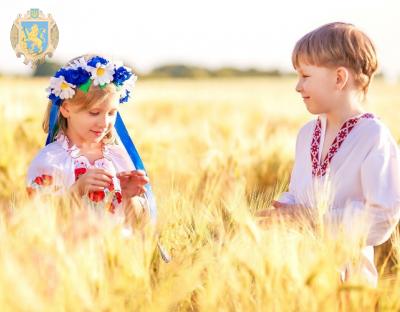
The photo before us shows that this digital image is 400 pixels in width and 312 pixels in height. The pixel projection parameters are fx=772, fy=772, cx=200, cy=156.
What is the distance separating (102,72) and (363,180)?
0.91m

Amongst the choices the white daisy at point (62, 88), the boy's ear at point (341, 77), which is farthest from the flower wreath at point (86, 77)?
the boy's ear at point (341, 77)

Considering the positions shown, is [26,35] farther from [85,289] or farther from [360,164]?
[85,289]

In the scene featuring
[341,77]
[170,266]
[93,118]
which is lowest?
[170,266]

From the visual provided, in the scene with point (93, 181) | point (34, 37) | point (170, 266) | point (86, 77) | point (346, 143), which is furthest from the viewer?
point (34, 37)

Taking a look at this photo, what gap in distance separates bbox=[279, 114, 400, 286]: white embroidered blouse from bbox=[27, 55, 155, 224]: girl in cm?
58

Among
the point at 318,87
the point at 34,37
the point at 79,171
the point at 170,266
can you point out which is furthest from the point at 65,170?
the point at 34,37

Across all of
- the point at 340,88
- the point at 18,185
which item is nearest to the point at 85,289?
the point at 340,88

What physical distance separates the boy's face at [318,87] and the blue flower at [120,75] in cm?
57

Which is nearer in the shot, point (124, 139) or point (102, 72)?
point (102, 72)

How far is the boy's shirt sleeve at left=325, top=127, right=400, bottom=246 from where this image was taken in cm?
232

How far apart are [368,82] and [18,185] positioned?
5.79ft

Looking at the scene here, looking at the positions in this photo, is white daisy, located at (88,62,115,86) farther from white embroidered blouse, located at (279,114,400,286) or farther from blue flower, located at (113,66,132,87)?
white embroidered blouse, located at (279,114,400,286)

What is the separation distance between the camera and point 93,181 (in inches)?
90.1

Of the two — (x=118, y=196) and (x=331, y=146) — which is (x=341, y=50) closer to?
(x=331, y=146)
